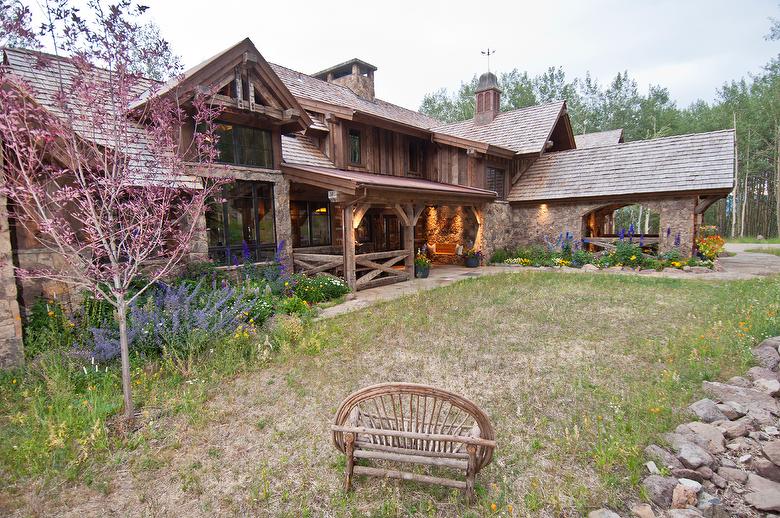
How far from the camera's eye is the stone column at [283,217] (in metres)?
10.1

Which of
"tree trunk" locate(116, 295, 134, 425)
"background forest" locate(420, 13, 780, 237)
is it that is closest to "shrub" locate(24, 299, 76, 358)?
"tree trunk" locate(116, 295, 134, 425)

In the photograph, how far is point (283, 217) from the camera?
1028 cm

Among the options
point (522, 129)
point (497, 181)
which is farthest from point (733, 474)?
point (522, 129)

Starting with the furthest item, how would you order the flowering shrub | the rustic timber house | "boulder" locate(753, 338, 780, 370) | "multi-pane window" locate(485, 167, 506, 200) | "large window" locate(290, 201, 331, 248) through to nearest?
"multi-pane window" locate(485, 167, 506, 200), the flowering shrub, "large window" locate(290, 201, 331, 248), the rustic timber house, "boulder" locate(753, 338, 780, 370)

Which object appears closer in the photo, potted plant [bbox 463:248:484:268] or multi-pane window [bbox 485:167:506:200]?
potted plant [bbox 463:248:484:268]

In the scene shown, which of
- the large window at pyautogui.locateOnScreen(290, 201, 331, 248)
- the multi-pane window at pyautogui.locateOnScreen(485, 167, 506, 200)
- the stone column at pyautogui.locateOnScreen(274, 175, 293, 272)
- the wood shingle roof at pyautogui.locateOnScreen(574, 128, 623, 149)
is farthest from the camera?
the wood shingle roof at pyautogui.locateOnScreen(574, 128, 623, 149)

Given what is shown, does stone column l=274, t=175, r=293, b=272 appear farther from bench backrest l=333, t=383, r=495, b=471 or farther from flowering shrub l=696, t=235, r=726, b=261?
flowering shrub l=696, t=235, r=726, b=261

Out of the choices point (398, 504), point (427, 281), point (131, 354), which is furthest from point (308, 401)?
point (427, 281)

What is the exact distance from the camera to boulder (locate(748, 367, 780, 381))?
4497 millimetres

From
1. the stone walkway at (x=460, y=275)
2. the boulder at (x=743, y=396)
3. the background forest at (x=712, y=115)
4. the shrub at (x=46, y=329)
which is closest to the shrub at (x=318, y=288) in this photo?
the stone walkway at (x=460, y=275)

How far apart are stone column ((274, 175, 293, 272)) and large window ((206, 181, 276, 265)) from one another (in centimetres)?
13

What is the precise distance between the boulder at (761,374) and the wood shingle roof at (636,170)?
10.1 meters

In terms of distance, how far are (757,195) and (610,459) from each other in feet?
138

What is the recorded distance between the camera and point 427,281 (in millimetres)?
11734
